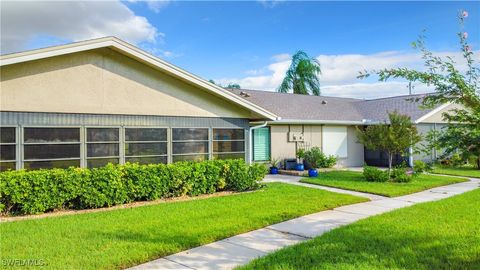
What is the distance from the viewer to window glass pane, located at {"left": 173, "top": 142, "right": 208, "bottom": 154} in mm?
10672

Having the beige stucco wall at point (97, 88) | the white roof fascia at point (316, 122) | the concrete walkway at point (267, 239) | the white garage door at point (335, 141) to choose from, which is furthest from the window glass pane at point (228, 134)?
the white garage door at point (335, 141)

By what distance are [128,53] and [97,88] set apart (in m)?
1.26

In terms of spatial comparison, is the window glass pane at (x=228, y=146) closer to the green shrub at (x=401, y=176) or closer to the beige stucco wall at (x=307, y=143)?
the beige stucco wall at (x=307, y=143)

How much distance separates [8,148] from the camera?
7969 mm

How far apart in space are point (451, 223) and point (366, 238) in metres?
2.24

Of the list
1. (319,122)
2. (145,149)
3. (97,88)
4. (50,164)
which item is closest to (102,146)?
(145,149)

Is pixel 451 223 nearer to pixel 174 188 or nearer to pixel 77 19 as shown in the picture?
Answer: pixel 174 188

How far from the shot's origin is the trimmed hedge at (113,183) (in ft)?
24.8

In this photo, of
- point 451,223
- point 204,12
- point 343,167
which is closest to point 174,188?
point 451,223

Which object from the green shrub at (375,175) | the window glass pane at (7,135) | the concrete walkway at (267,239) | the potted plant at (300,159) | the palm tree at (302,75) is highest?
the palm tree at (302,75)

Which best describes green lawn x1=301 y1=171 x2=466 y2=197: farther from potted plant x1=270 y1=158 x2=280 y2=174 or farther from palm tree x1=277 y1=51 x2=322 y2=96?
palm tree x1=277 y1=51 x2=322 y2=96

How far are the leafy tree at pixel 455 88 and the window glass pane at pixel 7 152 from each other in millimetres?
7999

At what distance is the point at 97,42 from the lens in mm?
8773

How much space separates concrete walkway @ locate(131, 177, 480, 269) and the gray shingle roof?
8.39 meters
